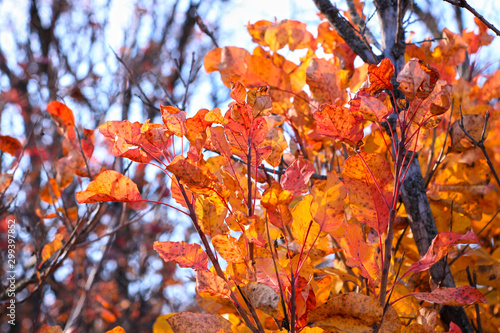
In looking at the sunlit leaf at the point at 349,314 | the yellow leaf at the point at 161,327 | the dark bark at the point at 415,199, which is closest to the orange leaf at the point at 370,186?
the sunlit leaf at the point at 349,314

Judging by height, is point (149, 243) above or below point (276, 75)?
above

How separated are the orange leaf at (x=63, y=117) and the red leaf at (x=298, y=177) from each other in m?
0.68

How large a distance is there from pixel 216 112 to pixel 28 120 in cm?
364

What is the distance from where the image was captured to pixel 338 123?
0.43 meters

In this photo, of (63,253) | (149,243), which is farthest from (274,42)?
(149,243)

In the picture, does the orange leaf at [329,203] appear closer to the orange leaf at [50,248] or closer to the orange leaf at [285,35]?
the orange leaf at [285,35]

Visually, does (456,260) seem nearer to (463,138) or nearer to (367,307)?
(463,138)

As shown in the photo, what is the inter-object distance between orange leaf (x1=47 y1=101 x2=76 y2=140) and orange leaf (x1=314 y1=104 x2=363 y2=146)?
2.29 feet

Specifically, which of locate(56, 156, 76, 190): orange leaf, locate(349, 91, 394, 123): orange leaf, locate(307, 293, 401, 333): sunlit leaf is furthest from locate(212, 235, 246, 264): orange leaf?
locate(56, 156, 76, 190): orange leaf

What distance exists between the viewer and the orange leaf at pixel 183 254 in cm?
44

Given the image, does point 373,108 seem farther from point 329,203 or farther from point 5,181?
point 5,181

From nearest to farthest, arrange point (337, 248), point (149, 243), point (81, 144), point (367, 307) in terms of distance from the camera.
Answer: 1. point (367, 307)
2. point (337, 248)
3. point (81, 144)
4. point (149, 243)

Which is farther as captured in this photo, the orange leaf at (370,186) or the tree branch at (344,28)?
the tree branch at (344,28)

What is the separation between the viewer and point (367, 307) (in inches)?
14.9
